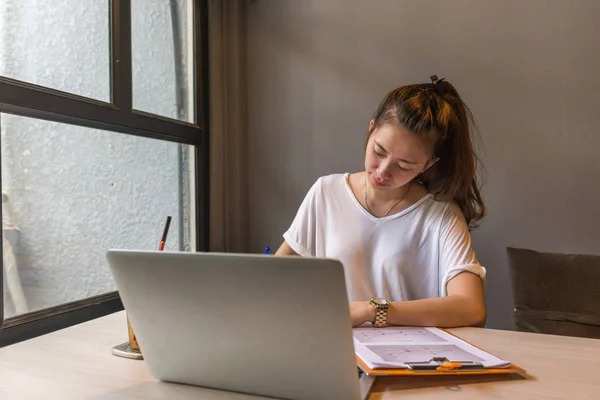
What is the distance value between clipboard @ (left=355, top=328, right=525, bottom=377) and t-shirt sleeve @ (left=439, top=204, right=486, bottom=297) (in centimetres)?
42

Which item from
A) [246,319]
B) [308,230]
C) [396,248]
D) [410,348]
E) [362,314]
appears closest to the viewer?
[246,319]

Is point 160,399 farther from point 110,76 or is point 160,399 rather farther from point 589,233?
point 589,233

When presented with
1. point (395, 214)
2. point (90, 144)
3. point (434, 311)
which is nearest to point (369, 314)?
point (434, 311)

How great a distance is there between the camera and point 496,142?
1.67 metres

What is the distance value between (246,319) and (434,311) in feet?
1.56

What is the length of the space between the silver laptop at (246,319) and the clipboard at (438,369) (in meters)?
0.02

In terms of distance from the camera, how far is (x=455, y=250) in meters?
1.16

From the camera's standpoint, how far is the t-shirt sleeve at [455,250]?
1.10 meters

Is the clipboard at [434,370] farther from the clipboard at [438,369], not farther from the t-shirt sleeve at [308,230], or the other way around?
the t-shirt sleeve at [308,230]

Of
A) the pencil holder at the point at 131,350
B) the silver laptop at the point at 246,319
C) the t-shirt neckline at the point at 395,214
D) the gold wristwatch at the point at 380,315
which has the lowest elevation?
the pencil holder at the point at 131,350

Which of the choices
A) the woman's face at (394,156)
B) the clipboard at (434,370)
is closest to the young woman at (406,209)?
the woman's face at (394,156)

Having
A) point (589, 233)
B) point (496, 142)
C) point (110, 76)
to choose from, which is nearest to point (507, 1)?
point (496, 142)

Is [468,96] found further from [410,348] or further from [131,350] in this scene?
[131,350]

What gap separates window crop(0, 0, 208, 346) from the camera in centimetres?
119
